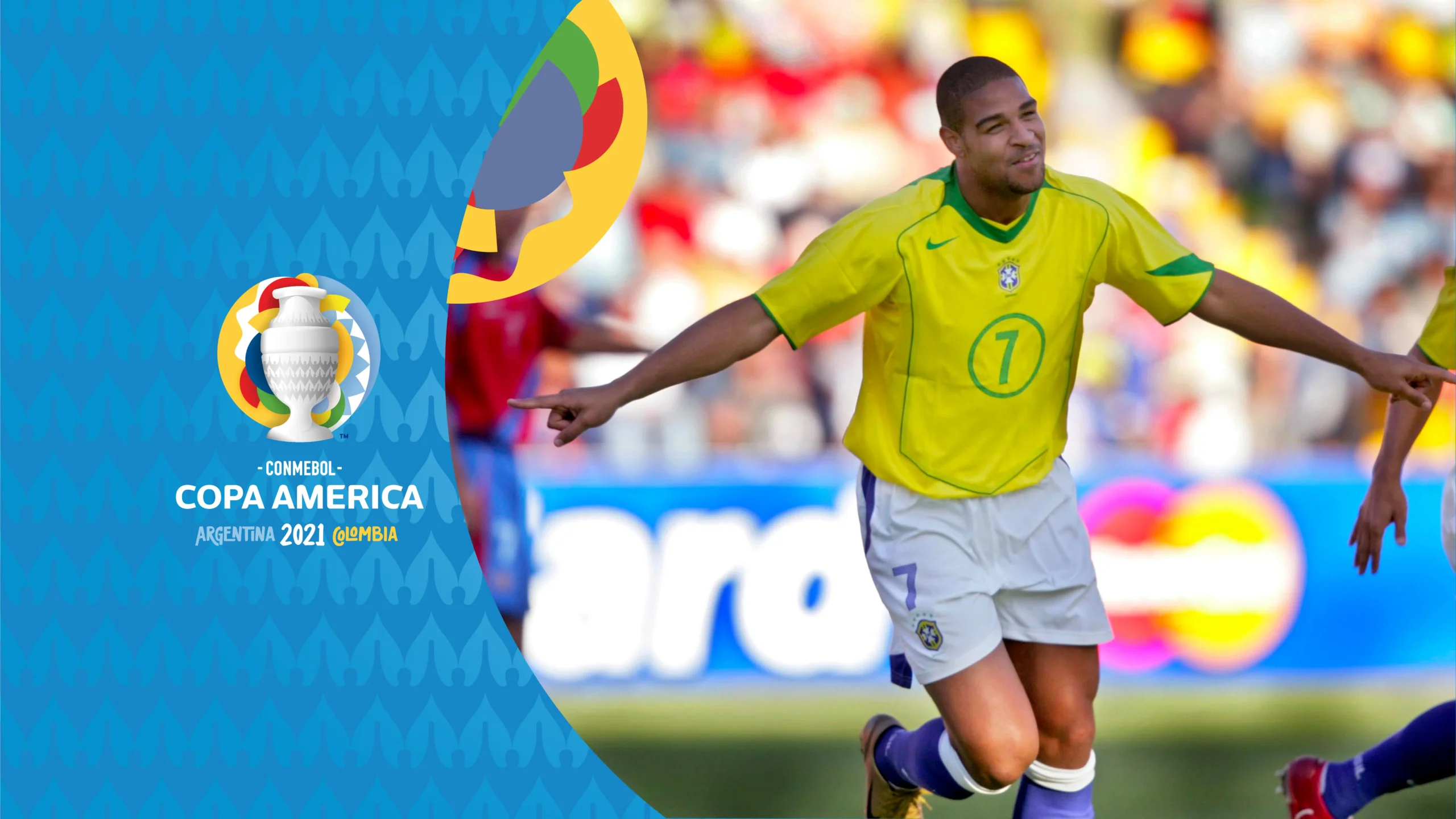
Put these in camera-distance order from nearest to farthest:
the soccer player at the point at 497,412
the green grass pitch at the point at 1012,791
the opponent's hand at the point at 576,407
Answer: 1. the opponent's hand at the point at 576,407
2. the green grass pitch at the point at 1012,791
3. the soccer player at the point at 497,412

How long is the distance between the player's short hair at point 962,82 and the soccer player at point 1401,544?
4.14 feet

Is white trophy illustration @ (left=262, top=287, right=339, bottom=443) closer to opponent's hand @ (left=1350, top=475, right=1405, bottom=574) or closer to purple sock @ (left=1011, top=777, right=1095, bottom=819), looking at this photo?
purple sock @ (left=1011, top=777, right=1095, bottom=819)

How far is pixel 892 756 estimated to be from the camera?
4090 mm

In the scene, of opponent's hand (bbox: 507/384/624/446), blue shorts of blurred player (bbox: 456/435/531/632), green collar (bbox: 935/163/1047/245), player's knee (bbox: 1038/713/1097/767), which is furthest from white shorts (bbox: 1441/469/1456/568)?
blue shorts of blurred player (bbox: 456/435/531/632)

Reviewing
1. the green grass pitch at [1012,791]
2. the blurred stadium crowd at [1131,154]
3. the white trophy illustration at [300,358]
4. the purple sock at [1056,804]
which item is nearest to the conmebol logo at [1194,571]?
the green grass pitch at [1012,791]

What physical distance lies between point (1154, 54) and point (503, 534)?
4.19 metres

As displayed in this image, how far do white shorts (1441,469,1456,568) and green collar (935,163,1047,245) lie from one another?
119cm

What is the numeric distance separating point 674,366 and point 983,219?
0.85 m

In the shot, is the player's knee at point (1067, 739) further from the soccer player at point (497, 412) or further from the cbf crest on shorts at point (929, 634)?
the soccer player at point (497, 412)

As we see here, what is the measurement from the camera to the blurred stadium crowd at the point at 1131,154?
6844mm

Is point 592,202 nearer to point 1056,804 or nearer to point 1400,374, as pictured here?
point 1056,804

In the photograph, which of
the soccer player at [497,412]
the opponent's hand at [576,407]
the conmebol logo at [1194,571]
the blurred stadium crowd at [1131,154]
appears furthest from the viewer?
the blurred stadium crowd at [1131,154]

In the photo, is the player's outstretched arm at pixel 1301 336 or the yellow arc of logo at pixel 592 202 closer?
the player's outstretched arm at pixel 1301 336

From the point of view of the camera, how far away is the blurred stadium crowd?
22.5ft
